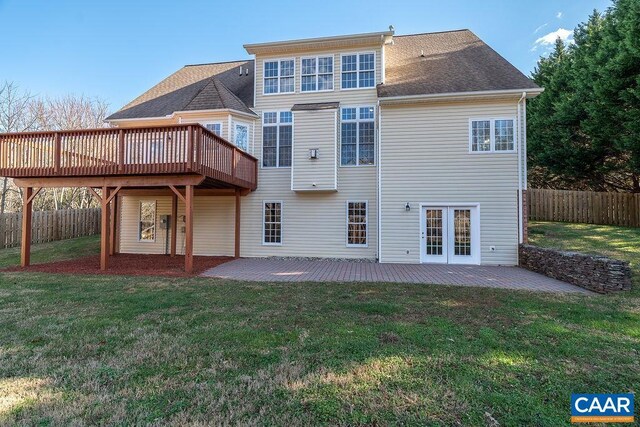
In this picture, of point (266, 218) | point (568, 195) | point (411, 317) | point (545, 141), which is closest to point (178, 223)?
point (266, 218)

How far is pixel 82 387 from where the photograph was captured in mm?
2857

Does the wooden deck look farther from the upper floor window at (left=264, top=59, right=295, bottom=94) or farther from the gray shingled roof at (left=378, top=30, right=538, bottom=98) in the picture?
the gray shingled roof at (left=378, top=30, right=538, bottom=98)

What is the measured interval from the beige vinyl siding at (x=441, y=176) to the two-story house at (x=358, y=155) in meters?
0.04

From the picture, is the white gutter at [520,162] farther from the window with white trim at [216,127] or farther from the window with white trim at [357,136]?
the window with white trim at [216,127]

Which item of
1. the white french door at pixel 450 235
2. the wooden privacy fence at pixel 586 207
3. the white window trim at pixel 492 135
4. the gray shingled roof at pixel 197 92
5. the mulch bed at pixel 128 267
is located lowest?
the mulch bed at pixel 128 267

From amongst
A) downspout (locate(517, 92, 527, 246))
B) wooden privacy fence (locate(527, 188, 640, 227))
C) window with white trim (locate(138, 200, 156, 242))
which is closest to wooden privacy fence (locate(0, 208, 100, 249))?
window with white trim (locate(138, 200, 156, 242))

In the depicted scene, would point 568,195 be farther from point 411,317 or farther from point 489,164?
point 411,317

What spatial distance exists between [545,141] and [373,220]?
14.2 meters

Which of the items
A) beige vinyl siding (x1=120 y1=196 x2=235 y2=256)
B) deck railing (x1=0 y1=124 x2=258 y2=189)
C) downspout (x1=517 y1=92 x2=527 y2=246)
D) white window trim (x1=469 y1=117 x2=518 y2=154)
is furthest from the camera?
beige vinyl siding (x1=120 y1=196 x2=235 y2=256)

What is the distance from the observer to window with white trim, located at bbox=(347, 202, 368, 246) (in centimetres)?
1234

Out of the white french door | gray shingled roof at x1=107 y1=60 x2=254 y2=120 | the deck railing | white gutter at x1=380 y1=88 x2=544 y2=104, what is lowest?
the white french door

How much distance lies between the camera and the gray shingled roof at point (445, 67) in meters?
11.3

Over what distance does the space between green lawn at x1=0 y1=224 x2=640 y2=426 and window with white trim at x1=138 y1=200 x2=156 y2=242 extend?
8.05 metres

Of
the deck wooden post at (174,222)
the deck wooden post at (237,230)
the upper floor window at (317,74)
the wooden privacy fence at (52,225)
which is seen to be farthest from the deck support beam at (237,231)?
the wooden privacy fence at (52,225)
